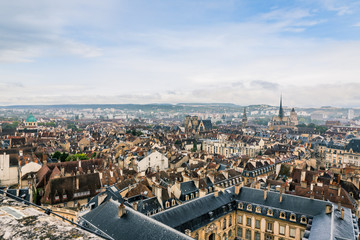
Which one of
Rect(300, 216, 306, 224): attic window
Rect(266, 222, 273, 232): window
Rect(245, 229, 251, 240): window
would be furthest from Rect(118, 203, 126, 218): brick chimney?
Rect(300, 216, 306, 224): attic window

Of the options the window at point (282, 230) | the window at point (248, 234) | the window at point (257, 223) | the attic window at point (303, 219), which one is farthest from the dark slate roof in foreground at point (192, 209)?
the attic window at point (303, 219)

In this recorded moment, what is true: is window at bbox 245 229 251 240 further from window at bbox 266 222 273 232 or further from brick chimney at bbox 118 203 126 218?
brick chimney at bbox 118 203 126 218

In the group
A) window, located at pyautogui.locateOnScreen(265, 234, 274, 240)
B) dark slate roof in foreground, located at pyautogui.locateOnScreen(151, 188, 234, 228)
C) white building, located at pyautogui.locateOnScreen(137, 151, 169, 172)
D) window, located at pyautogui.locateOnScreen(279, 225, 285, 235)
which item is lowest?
window, located at pyautogui.locateOnScreen(265, 234, 274, 240)

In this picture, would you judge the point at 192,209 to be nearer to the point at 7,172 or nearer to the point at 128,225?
the point at 128,225

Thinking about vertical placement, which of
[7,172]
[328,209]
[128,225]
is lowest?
[7,172]

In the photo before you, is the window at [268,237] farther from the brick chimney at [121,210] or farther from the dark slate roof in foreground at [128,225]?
the brick chimney at [121,210]

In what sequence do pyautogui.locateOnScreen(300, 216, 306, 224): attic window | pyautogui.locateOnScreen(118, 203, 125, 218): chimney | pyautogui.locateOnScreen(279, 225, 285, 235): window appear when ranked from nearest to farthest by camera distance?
pyautogui.locateOnScreen(118, 203, 125, 218): chimney < pyautogui.locateOnScreen(300, 216, 306, 224): attic window < pyautogui.locateOnScreen(279, 225, 285, 235): window

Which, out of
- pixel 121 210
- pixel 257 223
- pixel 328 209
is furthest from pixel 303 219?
pixel 121 210
